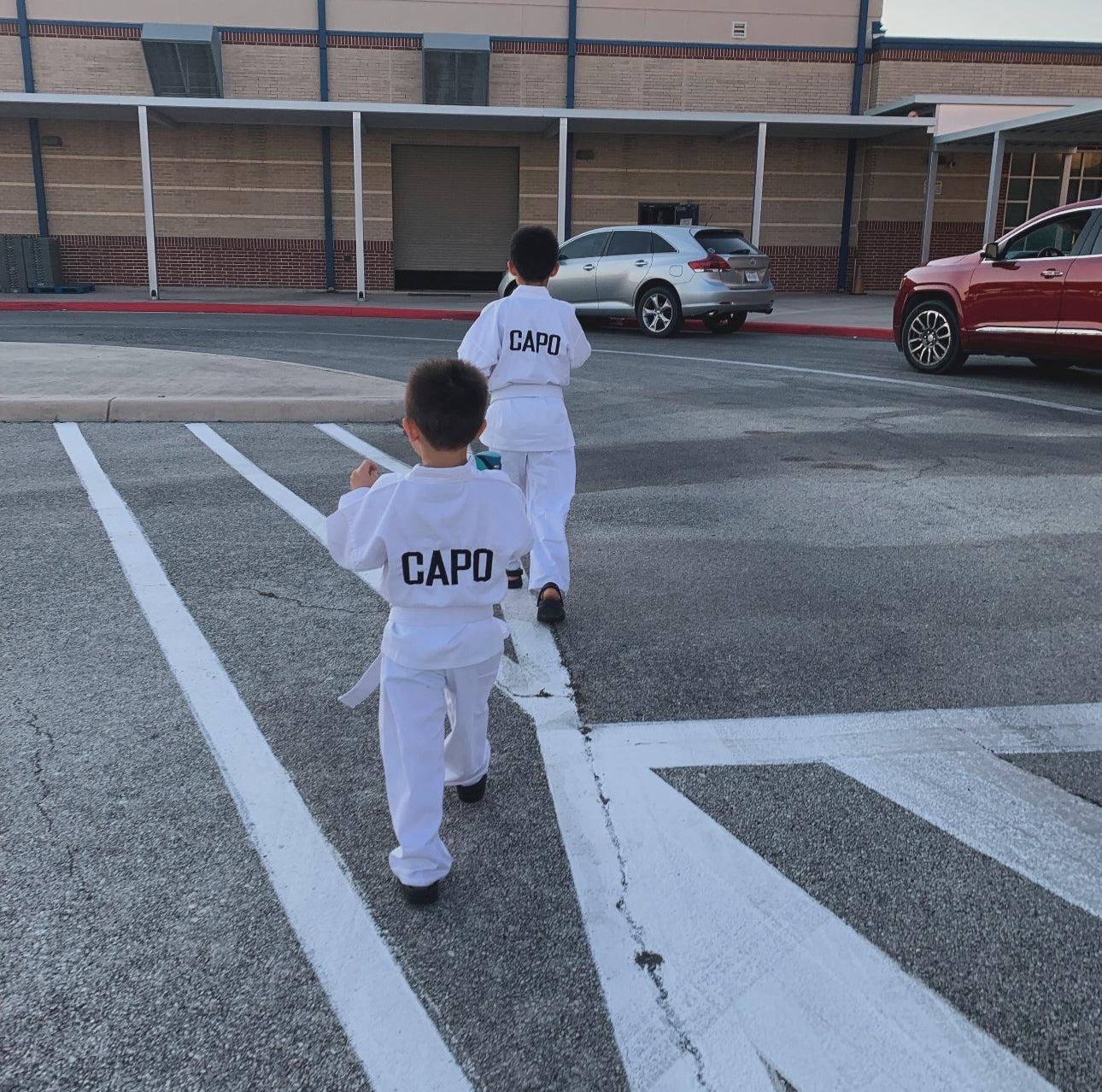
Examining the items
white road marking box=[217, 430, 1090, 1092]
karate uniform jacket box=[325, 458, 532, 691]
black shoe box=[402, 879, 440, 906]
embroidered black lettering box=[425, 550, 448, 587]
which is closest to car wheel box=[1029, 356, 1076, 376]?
white road marking box=[217, 430, 1090, 1092]

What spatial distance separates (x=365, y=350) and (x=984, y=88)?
62.7 ft

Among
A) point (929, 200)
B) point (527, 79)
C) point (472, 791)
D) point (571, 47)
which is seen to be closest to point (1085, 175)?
point (929, 200)

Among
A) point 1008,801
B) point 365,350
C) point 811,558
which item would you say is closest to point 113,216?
point 365,350

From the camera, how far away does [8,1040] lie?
7.54 feet

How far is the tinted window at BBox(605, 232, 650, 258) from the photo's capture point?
56.2 ft

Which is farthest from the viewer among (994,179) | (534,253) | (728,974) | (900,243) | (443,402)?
(900,243)

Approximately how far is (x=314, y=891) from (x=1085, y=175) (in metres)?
29.2

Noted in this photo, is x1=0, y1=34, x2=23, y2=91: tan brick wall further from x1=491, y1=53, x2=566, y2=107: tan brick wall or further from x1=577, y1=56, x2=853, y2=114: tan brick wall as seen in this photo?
x1=577, y1=56, x2=853, y2=114: tan brick wall

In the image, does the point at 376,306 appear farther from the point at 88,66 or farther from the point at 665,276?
the point at 88,66

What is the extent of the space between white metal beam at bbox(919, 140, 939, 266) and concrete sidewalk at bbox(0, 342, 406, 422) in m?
17.6

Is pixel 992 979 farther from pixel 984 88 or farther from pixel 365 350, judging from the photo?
pixel 984 88

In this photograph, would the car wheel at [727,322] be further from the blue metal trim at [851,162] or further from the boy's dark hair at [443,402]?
the boy's dark hair at [443,402]

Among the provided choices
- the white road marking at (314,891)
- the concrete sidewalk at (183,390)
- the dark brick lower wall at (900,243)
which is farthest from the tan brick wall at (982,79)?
the white road marking at (314,891)

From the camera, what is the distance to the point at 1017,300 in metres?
11.7
